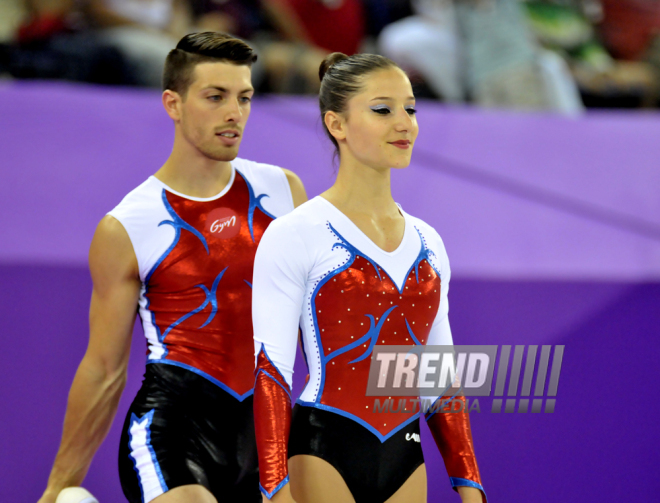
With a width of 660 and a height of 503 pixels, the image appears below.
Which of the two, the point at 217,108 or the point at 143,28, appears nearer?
the point at 217,108

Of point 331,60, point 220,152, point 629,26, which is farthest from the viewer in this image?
point 629,26

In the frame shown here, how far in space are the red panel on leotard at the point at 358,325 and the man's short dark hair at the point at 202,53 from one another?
763mm

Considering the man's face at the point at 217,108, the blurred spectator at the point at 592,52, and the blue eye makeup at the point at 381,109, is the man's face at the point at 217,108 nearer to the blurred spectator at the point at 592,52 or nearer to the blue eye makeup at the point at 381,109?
the blue eye makeup at the point at 381,109

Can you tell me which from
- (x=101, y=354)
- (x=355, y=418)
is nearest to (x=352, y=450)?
(x=355, y=418)

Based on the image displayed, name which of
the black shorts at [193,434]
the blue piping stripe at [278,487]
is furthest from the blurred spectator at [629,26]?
the blue piping stripe at [278,487]

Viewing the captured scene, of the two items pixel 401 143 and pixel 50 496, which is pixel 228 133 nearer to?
pixel 401 143

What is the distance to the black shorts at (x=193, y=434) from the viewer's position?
203cm

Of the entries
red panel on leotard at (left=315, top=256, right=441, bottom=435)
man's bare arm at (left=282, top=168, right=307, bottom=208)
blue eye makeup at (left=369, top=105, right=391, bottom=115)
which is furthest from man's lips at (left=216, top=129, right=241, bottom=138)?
red panel on leotard at (left=315, top=256, right=441, bottom=435)

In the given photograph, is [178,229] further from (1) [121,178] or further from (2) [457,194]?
A: (2) [457,194]

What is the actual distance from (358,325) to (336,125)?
48 cm

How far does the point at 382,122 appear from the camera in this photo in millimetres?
1759

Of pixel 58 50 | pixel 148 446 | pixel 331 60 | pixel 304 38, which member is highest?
pixel 304 38

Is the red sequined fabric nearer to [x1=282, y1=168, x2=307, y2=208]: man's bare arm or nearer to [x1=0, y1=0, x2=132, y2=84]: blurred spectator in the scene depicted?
[x1=282, y1=168, x2=307, y2=208]: man's bare arm

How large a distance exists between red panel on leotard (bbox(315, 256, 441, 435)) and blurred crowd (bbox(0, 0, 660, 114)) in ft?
9.63
